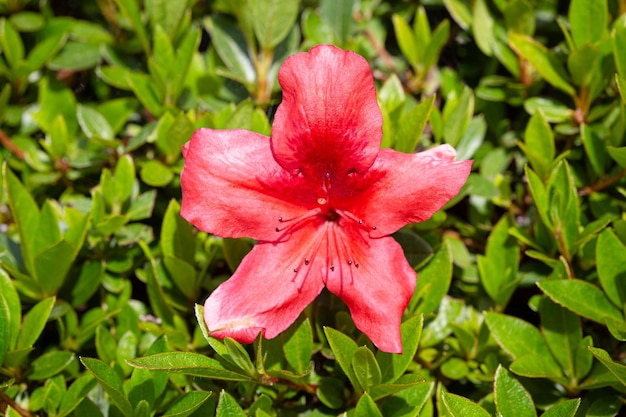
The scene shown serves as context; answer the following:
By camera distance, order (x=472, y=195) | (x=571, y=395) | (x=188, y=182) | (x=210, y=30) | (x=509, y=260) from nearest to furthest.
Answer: (x=188, y=182) < (x=571, y=395) < (x=509, y=260) < (x=472, y=195) < (x=210, y=30)

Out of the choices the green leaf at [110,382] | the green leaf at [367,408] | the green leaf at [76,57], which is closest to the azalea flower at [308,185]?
the green leaf at [367,408]

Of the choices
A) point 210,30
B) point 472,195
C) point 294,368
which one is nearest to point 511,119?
point 472,195

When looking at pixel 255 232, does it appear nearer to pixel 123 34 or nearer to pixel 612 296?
pixel 612 296

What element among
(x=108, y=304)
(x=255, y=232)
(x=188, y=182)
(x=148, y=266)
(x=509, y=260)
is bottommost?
(x=108, y=304)

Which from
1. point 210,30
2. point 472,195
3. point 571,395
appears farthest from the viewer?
point 210,30

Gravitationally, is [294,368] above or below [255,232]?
below

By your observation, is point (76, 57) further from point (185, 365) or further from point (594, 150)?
point (594, 150)

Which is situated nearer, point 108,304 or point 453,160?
point 453,160

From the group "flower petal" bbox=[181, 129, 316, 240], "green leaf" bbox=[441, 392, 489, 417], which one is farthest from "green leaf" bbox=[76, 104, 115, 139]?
"green leaf" bbox=[441, 392, 489, 417]
